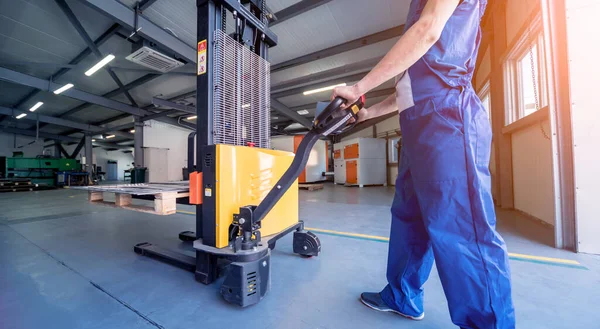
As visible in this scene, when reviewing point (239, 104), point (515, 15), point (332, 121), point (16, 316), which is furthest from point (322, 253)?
point (515, 15)

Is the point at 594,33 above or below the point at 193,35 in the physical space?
below

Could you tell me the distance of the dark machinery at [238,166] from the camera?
1.32 m

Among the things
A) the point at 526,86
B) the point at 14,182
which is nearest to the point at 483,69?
the point at 526,86

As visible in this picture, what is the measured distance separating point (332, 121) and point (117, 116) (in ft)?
56.3

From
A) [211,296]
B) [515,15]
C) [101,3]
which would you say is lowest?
[211,296]

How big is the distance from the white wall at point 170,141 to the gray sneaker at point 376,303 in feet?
47.7

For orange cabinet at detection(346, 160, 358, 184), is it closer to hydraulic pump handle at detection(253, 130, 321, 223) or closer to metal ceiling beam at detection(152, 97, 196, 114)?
metal ceiling beam at detection(152, 97, 196, 114)

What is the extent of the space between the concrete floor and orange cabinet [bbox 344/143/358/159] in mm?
7462

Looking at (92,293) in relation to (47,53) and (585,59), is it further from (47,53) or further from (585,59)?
(47,53)

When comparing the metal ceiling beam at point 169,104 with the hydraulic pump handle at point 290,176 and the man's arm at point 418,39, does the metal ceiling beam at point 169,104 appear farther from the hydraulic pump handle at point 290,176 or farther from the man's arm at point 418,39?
the man's arm at point 418,39

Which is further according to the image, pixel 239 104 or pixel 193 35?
pixel 193 35

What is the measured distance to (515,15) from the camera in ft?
11.5

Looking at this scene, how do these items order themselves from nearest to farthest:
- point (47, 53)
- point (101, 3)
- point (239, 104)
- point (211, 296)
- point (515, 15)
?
point (211, 296), point (239, 104), point (515, 15), point (101, 3), point (47, 53)

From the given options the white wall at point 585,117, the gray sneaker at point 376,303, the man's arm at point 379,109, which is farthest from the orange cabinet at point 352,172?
the gray sneaker at point 376,303
